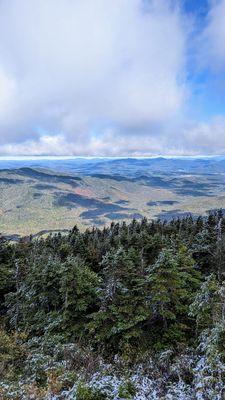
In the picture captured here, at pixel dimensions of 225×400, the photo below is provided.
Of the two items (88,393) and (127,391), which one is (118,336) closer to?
(127,391)

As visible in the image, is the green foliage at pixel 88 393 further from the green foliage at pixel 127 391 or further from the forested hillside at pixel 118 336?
the green foliage at pixel 127 391

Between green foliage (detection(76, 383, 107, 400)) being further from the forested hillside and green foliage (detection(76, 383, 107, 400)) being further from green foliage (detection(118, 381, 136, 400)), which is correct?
green foliage (detection(118, 381, 136, 400))

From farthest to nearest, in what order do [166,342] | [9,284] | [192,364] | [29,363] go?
[9,284] → [166,342] → [29,363] → [192,364]

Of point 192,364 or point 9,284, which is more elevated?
point 192,364

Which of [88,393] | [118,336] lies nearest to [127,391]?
[88,393]

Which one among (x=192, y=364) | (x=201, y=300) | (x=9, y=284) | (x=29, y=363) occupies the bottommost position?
(x=9, y=284)

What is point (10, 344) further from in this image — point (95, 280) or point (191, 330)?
point (191, 330)

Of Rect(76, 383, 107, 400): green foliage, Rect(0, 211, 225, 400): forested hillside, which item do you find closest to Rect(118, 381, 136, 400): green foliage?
Rect(0, 211, 225, 400): forested hillside

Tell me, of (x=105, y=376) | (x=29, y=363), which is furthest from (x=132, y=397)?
(x=29, y=363)
